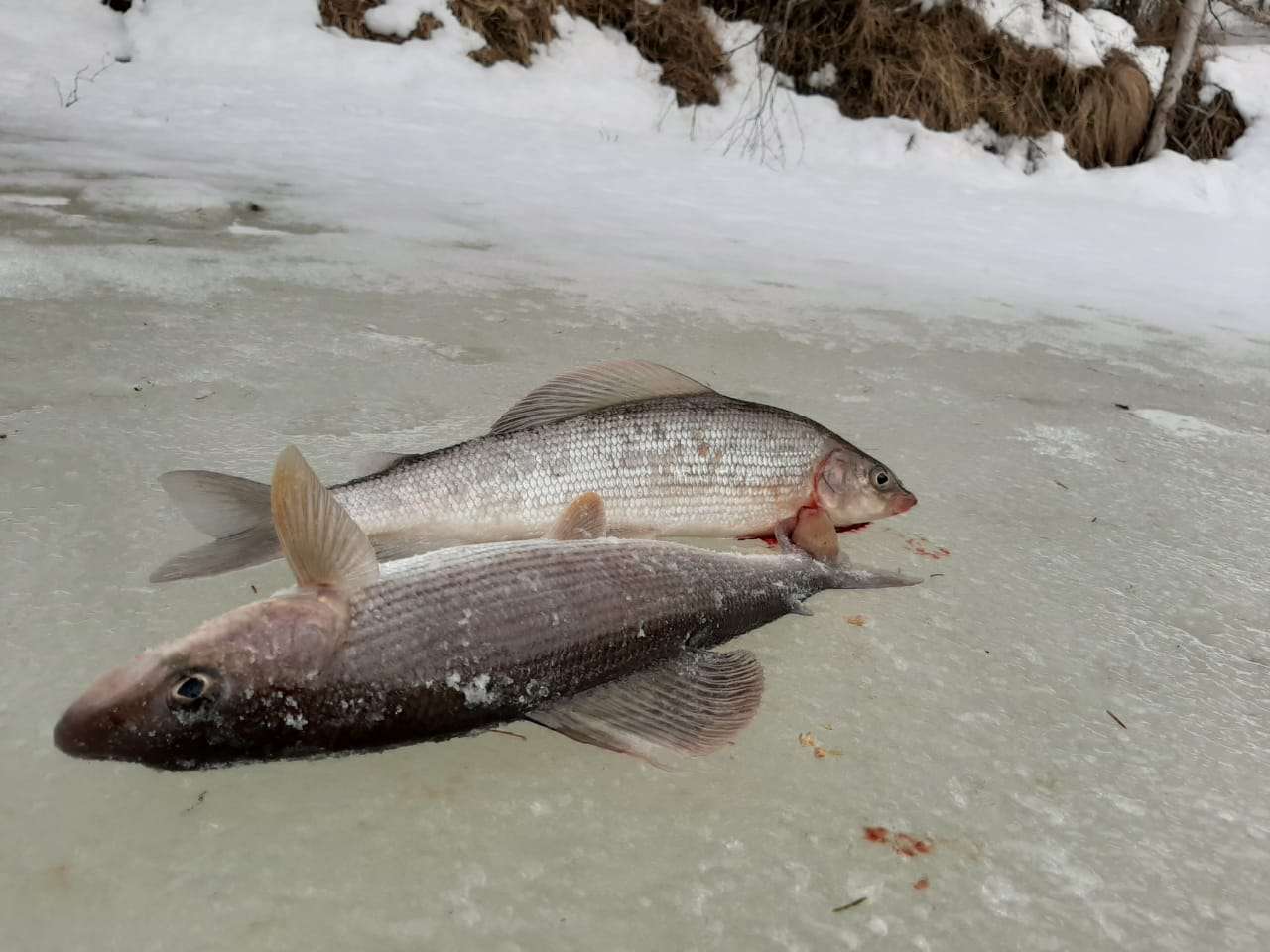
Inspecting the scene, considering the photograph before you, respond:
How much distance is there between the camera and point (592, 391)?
7.51ft

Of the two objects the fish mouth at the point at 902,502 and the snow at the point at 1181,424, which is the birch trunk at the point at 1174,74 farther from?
the fish mouth at the point at 902,502

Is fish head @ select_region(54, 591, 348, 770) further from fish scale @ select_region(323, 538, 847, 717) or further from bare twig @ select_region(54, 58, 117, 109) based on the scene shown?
bare twig @ select_region(54, 58, 117, 109)

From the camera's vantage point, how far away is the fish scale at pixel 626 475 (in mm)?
2000

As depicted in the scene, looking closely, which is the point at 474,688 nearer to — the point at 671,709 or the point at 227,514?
the point at 671,709

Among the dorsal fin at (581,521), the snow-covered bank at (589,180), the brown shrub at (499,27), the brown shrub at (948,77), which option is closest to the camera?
the dorsal fin at (581,521)

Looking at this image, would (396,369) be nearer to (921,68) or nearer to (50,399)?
(50,399)

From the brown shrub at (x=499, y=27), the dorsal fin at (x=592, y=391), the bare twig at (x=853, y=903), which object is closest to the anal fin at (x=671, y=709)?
the bare twig at (x=853, y=903)

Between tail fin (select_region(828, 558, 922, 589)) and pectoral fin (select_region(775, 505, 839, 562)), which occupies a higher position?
pectoral fin (select_region(775, 505, 839, 562))

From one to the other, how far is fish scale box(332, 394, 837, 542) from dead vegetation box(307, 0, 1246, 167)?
28.8ft

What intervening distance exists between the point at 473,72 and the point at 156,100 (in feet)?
9.93

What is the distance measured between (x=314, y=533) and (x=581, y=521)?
2.00ft

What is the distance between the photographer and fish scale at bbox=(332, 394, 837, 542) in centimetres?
200

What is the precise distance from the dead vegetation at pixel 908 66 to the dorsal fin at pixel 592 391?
865cm

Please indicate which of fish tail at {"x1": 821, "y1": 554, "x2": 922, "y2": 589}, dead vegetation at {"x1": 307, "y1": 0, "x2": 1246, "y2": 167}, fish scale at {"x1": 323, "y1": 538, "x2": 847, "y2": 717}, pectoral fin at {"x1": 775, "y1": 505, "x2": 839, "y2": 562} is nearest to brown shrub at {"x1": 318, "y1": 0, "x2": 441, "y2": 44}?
dead vegetation at {"x1": 307, "y1": 0, "x2": 1246, "y2": 167}
